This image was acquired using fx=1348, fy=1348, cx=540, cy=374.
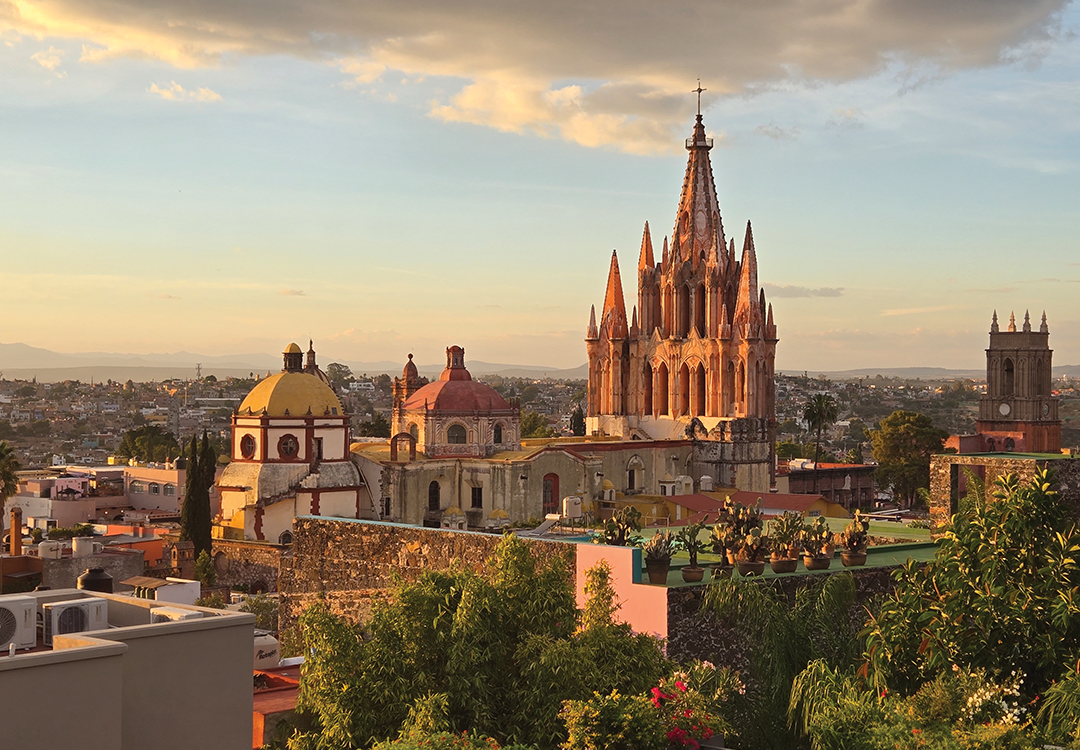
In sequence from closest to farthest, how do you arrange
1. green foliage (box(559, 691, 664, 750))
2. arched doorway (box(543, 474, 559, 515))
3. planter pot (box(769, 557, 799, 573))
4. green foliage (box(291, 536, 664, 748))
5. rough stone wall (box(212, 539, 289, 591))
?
green foliage (box(559, 691, 664, 750)) < green foliage (box(291, 536, 664, 748)) < planter pot (box(769, 557, 799, 573)) < rough stone wall (box(212, 539, 289, 591)) < arched doorway (box(543, 474, 559, 515))

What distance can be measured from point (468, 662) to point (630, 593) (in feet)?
13.3

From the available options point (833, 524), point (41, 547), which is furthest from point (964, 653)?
point (41, 547)

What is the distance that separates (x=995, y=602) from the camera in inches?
559

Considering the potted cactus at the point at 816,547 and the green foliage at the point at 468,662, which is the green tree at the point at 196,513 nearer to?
the potted cactus at the point at 816,547

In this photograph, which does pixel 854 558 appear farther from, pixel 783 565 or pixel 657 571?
pixel 657 571

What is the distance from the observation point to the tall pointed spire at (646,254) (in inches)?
2859

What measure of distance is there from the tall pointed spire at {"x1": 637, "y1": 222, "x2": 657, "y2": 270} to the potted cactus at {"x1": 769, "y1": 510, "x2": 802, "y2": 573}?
5245 centimetres

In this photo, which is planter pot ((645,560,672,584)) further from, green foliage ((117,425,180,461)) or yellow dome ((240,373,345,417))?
green foliage ((117,425,180,461))

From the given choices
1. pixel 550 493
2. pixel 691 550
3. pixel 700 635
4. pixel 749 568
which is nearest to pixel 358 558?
pixel 691 550

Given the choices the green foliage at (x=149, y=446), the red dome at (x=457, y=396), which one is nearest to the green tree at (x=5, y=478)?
the red dome at (x=457, y=396)

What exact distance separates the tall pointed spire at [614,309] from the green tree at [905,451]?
23595 millimetres

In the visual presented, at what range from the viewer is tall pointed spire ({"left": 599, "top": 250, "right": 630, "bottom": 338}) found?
72.9m

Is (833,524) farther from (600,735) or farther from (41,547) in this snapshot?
(41,547)

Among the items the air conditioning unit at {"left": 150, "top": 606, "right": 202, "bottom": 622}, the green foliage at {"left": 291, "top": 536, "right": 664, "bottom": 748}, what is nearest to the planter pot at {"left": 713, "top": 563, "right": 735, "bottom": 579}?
the green foliage at {"left": 291, "top": 536, "right": 664, "bottom": 748}
